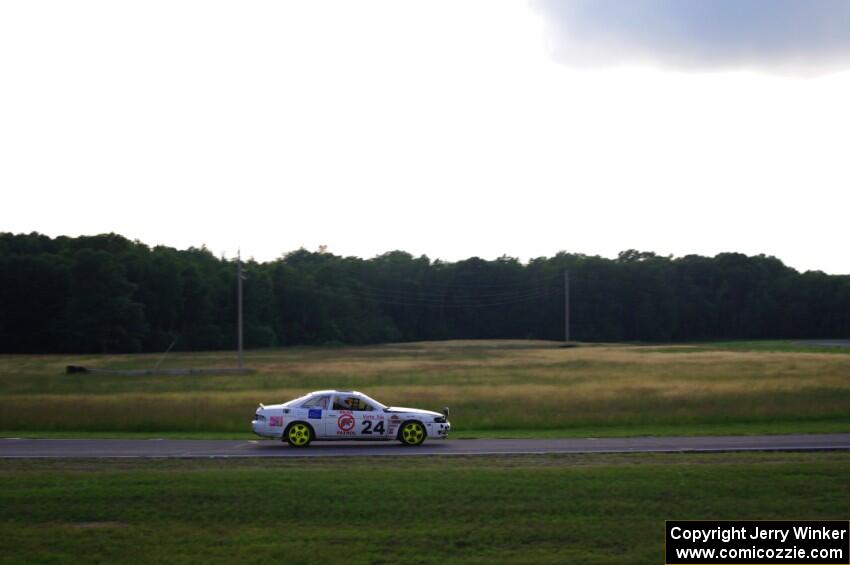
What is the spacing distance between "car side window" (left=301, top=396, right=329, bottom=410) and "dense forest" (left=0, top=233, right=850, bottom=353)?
84.0 m

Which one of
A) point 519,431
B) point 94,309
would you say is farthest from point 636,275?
point 519,431

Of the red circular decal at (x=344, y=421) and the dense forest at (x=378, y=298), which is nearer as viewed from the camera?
the red circular decal at (x=344, y=421)

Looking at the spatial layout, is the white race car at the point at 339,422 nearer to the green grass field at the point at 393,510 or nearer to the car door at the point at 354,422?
the car door at the point at 354,422

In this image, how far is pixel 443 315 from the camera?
15312 centimetres

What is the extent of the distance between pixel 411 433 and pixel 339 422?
180 cm

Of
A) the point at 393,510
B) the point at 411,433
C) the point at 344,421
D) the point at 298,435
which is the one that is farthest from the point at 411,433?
the point at 393,510

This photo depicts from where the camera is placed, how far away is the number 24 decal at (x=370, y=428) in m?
23.5

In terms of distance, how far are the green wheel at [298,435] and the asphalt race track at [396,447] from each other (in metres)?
0.30

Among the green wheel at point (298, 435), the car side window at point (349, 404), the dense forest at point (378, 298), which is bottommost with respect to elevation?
the green wheel at point (298, 435)

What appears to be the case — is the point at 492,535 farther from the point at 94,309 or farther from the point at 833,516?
the point at 94,309

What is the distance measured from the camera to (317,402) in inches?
931

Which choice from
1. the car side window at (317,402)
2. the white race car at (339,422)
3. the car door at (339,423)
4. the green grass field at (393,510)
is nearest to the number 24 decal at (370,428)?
the white race car at (339,422)

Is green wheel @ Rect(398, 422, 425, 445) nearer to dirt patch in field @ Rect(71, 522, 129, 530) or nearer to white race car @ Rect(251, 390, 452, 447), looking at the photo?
white race car @ Rect(251, 390, 452, 447)

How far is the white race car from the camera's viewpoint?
2338 centimetres
